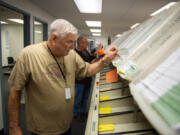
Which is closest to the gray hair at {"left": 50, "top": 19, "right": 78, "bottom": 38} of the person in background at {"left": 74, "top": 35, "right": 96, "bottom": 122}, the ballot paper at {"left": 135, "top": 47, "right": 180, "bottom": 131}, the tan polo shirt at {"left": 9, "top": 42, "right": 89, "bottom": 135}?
the tan polo shirt at {"left": 9, "top": 42, "right": 89, "bottom": 135}

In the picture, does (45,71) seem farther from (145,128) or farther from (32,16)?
(32,16)

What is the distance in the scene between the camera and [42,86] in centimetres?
113

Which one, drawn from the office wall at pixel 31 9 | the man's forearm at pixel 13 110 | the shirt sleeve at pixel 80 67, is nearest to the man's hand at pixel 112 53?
the shirt sleeve at pixel 80 67

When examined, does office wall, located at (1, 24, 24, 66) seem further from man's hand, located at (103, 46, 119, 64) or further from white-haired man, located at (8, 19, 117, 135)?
man's hand, located at (103, 46, 119, 64)

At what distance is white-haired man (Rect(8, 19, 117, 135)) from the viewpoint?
111cm

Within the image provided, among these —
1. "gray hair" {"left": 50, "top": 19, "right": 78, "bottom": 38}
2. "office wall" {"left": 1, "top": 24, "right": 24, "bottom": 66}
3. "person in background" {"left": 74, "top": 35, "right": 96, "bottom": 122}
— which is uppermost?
"office wall" {"left": 1, "top": 24, "right": 24, "bottom": 66}

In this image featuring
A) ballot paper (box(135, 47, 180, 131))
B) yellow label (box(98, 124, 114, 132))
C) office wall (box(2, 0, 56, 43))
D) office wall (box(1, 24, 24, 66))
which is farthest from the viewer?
office wall (box(1, 24, 24, 66))

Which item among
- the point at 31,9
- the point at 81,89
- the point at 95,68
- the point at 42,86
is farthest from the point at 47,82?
the point at 31,9

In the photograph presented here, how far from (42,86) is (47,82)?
57 mm

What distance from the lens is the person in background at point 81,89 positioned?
9.26 ft

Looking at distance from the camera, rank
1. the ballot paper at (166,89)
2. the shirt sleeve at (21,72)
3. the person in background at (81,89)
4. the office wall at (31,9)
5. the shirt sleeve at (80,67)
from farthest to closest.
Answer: the office wall at (31,9) → the person in background at (81,89) → the shirt sleeve at (80,67) → the shirt sleeve at (21,72) → the ballot paper at (166,89)

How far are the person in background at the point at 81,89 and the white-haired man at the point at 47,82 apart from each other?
1.58 m

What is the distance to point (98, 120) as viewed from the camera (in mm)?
1104

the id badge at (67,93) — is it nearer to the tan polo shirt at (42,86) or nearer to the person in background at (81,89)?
the tan polo shirt at (42,86)
